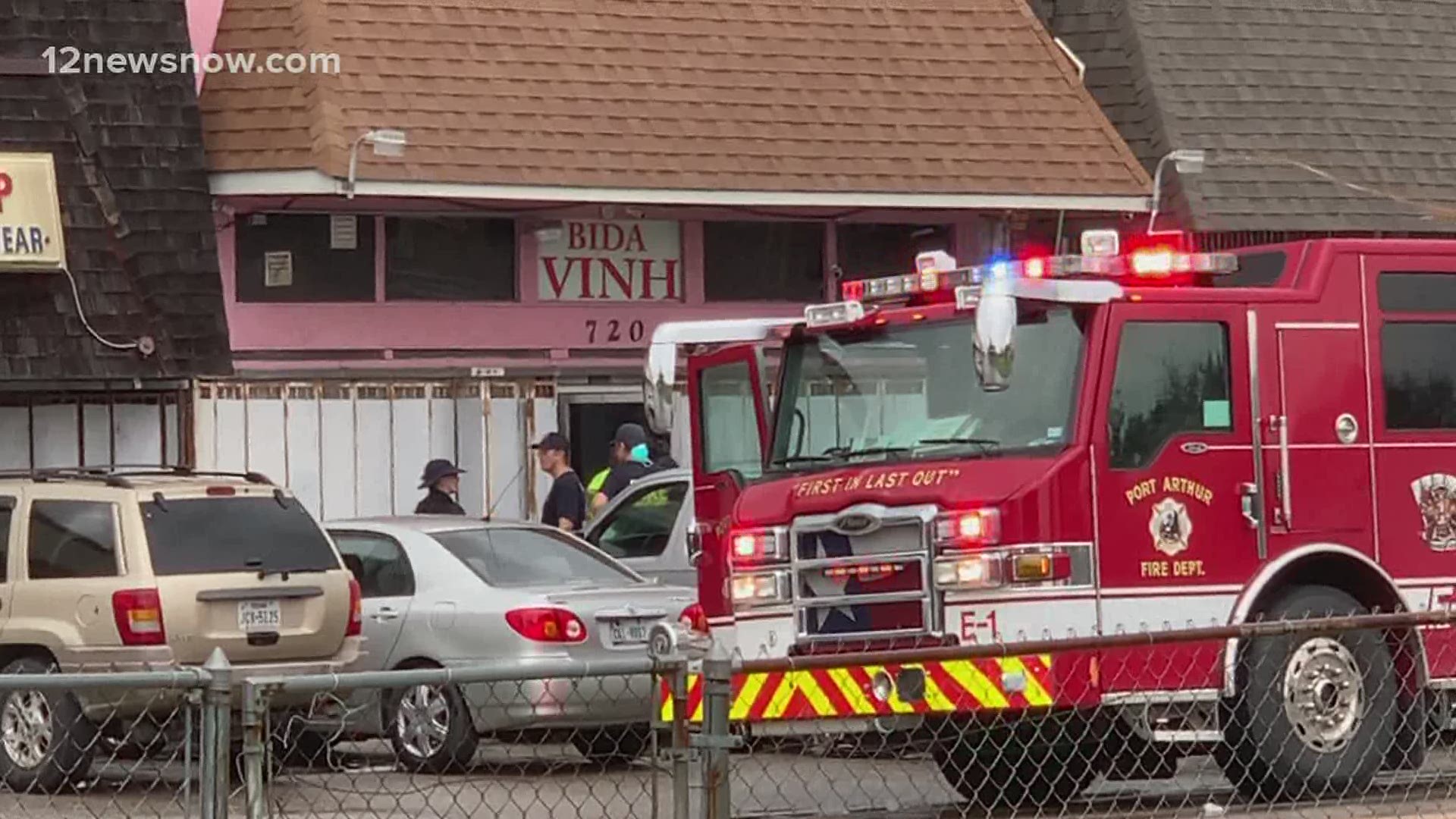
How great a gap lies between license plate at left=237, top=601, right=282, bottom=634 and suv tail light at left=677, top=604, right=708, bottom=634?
6.87ft

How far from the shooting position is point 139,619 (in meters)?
14.8

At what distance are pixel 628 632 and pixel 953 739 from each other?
470 centimetres

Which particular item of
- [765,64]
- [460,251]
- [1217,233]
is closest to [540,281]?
[460,251]

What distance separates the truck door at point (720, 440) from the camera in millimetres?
13859

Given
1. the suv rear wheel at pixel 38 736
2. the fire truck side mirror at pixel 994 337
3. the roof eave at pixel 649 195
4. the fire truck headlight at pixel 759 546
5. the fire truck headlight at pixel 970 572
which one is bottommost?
the suv rear wheel at pixel 38 736

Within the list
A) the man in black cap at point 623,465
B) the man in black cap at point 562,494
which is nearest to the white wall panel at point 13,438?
the man in black cap at point 562,494

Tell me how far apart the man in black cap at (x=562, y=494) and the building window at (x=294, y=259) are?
2452 mm

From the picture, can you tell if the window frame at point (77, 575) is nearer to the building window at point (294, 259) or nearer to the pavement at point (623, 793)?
the pavement at point (623, 793)

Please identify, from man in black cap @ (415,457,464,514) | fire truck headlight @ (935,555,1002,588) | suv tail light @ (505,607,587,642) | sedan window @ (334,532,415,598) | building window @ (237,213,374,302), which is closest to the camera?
fire truck headlight @ (935,555,1002,588)

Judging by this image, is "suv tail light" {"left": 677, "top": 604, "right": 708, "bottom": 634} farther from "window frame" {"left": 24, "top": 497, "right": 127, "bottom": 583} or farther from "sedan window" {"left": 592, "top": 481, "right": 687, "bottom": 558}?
"window frame" {"left": 24, "top": 497, "right": 127, "bottom": 583}

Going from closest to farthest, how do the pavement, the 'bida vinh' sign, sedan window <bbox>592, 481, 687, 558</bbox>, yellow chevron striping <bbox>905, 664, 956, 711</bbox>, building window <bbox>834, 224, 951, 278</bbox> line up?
the pavement
yellow chevron striping <bbox>905, 664, 956, 711</bbox>
sedan window <bbox>592, 481, 687, 558</bbox>
the 'bida vinh' sign
building window <bbox>834, 224, 951, 278</bbox>

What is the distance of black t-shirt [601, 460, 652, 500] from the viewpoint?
65.4ft

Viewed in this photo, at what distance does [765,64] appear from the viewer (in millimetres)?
23062

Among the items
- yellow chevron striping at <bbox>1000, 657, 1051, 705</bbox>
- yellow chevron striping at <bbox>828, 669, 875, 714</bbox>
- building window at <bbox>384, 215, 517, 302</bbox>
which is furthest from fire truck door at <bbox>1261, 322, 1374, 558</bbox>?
building window at <bbox>384, 215, 517, 302</bbox>
